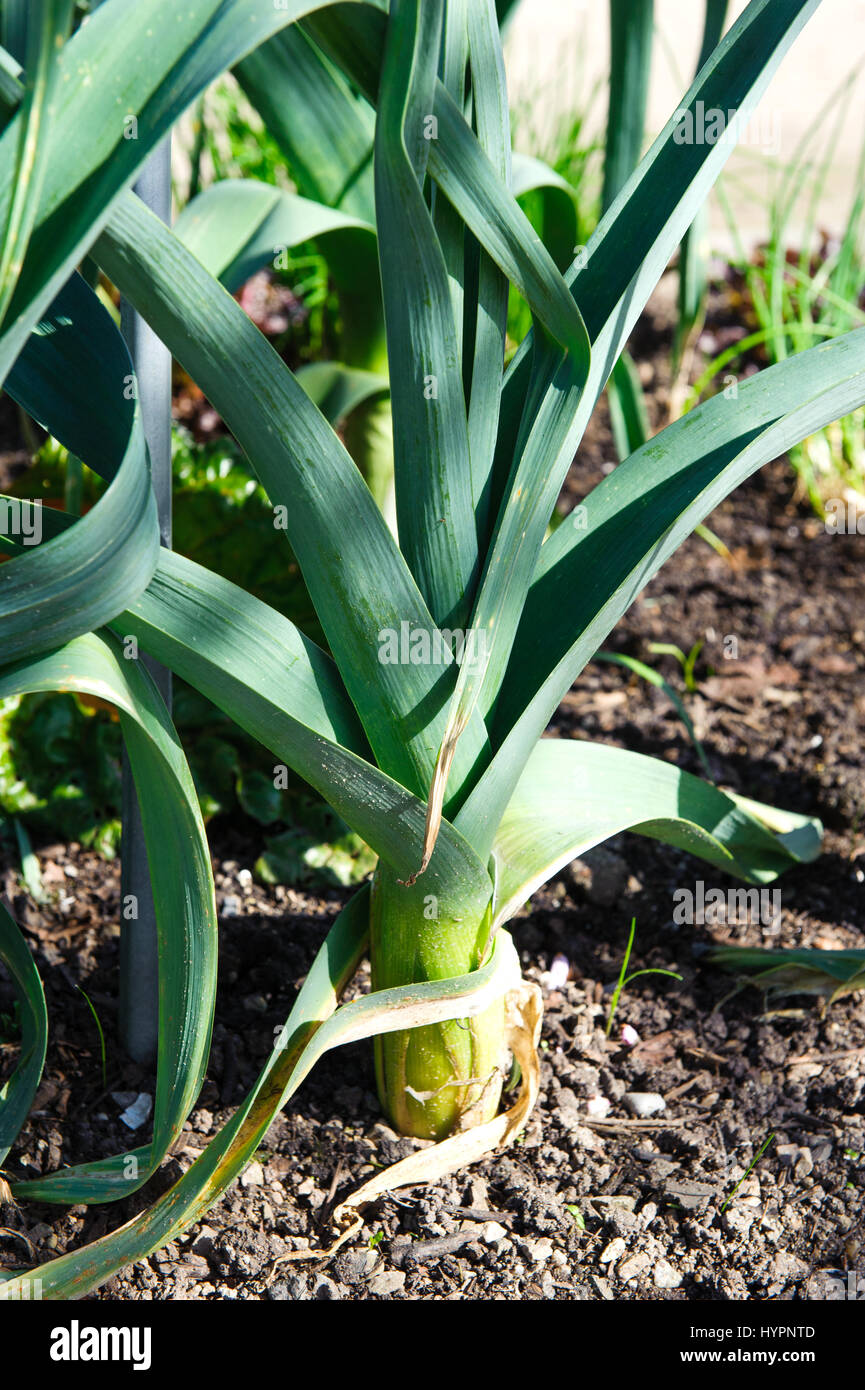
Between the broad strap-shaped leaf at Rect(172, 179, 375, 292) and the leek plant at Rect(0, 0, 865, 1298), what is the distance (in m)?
0.54

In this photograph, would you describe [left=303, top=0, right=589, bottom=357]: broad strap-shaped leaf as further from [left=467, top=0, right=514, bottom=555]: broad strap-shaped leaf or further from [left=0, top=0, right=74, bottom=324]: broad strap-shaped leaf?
[left=0, top=0, right=74, bottom=324]: broad strap-shaped leaf

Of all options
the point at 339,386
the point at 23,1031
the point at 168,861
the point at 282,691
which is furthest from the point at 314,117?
the point at 23,1031

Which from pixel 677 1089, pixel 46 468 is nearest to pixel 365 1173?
pixel 677 1089

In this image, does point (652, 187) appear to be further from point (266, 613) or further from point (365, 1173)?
point (365, 1173)

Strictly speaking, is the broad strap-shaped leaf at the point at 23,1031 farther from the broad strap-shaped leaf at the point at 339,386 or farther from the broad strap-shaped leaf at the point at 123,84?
the broad strap-shaped leaf at the point at 339,386

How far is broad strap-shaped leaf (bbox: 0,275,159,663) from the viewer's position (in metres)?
0.82

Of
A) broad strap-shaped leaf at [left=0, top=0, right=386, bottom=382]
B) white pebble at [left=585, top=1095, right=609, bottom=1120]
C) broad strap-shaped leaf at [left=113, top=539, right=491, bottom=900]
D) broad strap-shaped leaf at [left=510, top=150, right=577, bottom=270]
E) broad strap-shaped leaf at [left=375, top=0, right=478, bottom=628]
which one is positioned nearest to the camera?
broad strap-shaped leaf at [left=0, top=0, right=386, bottom=382]

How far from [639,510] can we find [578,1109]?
2.36ft

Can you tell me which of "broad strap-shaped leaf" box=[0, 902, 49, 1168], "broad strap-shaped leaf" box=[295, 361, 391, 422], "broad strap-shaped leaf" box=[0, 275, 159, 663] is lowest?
"broad strap-shaped leaf" box=[0, 902, 49, 1168]

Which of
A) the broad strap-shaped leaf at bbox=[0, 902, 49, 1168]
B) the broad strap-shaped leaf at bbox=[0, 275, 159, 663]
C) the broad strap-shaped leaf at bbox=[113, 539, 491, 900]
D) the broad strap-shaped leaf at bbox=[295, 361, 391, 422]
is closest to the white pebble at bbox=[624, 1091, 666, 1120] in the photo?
the broad strap-shaped leaf at bbox=[113, 539, 491, 900]

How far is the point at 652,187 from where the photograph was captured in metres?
1.08

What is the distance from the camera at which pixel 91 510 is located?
2.62ft

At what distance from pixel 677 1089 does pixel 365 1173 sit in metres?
0.40

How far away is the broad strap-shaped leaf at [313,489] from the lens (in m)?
0.90
